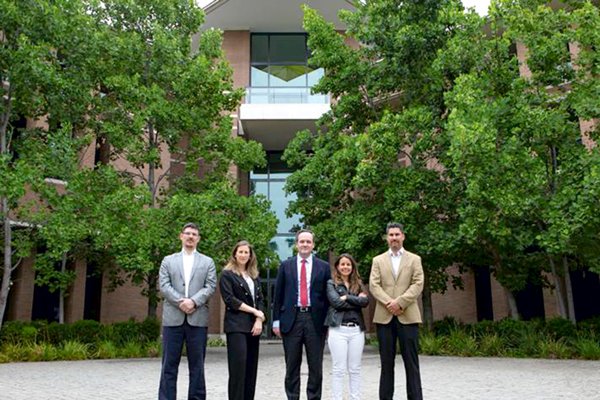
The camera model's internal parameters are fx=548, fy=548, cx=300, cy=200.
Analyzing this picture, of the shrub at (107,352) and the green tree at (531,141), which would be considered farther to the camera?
the shrub at (107,352)

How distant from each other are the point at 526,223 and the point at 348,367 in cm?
965

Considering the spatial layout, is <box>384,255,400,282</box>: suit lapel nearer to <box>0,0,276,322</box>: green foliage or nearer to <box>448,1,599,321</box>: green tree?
<box>448,1,599,321</box>: green tree

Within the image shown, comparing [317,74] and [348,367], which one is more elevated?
[317,74]

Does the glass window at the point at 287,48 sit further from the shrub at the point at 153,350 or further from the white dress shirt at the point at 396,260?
the white dress shirt at the point at 396,260

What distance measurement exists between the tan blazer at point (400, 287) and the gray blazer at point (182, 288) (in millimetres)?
1817

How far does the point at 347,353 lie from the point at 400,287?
0.94m

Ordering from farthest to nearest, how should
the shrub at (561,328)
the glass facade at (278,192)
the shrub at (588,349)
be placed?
the glass facade at (278,192)
the shrub at (561,328)
the shrub at (588,349)

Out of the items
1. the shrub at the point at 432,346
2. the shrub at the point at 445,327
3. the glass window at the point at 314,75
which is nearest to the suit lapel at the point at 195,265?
the shrub at the point at 432,346

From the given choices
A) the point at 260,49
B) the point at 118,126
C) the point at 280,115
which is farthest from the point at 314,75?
Result: the point at 118,126

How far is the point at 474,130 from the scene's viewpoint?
12062mm

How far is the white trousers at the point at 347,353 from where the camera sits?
5648mm

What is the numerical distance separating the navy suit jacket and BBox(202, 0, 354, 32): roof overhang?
2017 cm

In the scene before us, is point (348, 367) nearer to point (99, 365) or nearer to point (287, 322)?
point (287, 322)

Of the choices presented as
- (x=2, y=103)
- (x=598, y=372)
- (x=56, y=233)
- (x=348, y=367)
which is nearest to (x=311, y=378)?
(x=348, y=367)
